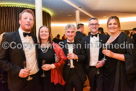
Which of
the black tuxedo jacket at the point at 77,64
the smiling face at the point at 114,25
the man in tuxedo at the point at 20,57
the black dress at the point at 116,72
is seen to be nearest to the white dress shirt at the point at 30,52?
the man in tuxedo at the point at 20,57

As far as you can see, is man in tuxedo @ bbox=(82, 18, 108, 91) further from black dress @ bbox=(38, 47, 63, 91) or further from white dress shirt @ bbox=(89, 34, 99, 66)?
black dress @ bbox=(38, 47, 63, 91)

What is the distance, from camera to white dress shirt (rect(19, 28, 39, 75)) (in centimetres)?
178

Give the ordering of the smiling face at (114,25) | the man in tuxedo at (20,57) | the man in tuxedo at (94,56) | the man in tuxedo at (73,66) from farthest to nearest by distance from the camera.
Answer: the man in tuxedo at (94,56), the man in tuxedo at (73,66), the smiling face at (114,25), the man in tuxedo at (20,57)

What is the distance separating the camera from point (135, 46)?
1.94 m

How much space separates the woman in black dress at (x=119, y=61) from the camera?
1.87 m

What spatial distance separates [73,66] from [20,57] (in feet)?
3.07

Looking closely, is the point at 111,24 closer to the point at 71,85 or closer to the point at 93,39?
the point at 93,39

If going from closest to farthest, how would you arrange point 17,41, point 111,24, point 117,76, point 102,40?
point 17,41 < point 117,76 < point 111,24 < point 102,40

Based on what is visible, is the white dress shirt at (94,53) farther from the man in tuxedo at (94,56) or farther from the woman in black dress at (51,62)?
the woman in black dress at (51,62)

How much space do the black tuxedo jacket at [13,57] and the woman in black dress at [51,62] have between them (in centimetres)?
40

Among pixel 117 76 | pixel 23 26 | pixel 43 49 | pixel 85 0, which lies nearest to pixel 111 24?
pixel 117 76

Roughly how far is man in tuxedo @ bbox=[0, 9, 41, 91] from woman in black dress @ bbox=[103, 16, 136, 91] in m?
1.12

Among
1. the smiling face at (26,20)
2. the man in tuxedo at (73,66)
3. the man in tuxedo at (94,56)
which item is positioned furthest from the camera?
the man in tuxedo at (94,56)

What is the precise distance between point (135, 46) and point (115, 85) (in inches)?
26.3
